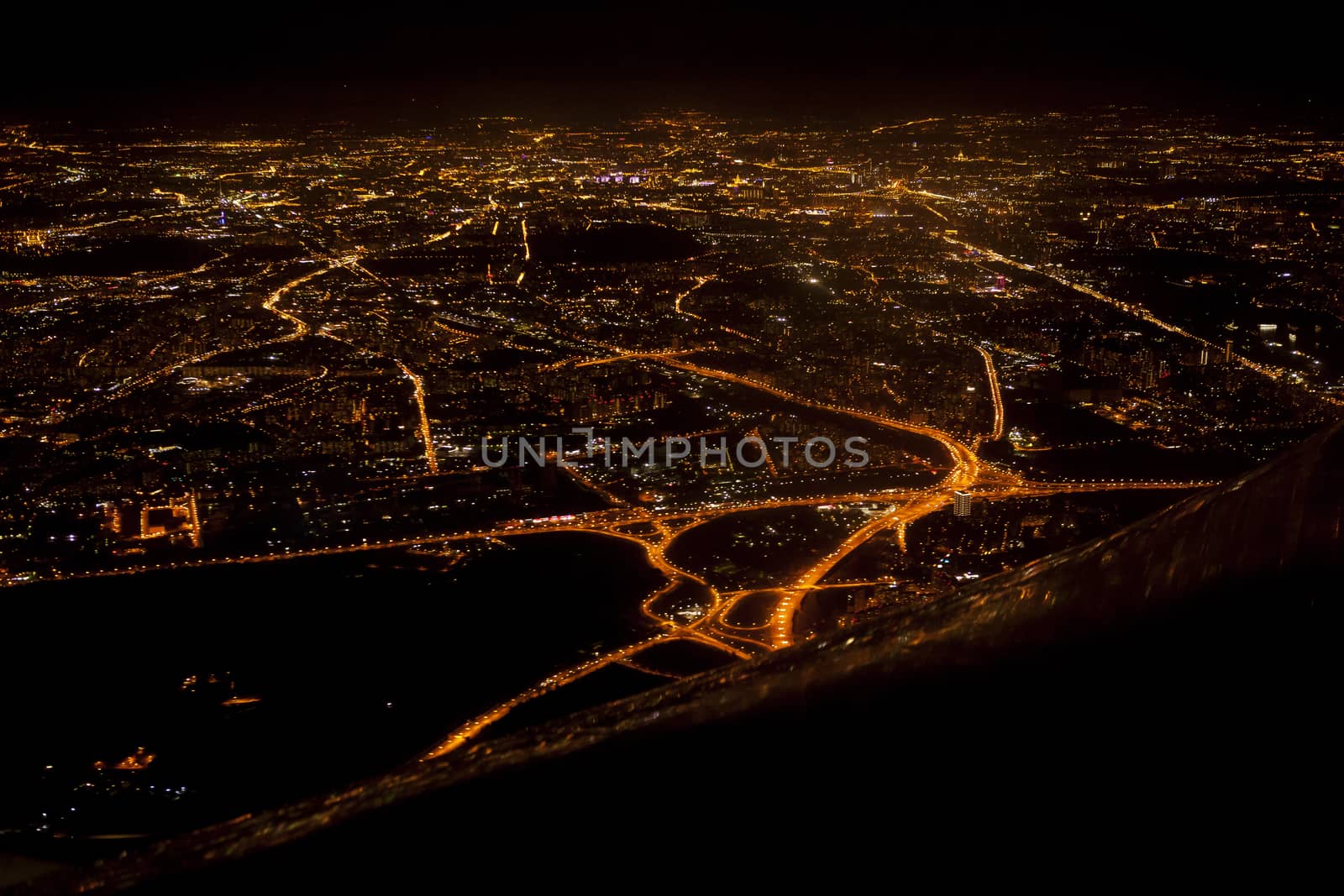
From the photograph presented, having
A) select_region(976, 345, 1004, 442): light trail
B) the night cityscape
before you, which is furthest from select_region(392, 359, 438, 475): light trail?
select_region(976, 345, 1004, 442): light trail

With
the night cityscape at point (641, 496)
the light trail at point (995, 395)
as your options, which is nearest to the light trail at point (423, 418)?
the night cityscape at point (641, 496)

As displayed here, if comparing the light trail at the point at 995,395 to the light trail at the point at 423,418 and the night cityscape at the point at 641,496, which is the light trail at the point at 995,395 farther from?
the light trail at the point at 423,418

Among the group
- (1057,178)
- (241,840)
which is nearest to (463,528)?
(241,840)

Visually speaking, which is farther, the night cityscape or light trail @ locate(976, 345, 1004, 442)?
light trail @ locate(976, 345, 1004, 442)

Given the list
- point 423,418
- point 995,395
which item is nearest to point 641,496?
point 423,418

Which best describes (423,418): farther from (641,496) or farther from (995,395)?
(995,395)

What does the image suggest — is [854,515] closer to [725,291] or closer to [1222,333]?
[1222,333]

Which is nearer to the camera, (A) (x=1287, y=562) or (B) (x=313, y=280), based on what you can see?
(A) (x=1287, y=562)

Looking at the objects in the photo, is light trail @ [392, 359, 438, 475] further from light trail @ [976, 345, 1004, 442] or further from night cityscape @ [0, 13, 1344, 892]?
light trail @ [976, 345, 1004, 442]
